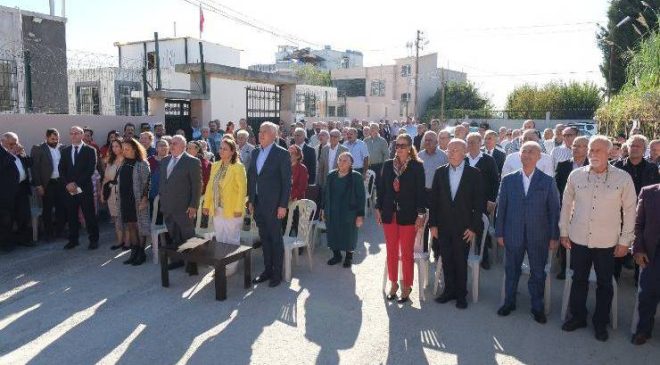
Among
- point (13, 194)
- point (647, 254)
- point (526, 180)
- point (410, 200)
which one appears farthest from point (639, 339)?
point (13, 194)

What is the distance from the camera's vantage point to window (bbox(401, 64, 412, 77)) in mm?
51303

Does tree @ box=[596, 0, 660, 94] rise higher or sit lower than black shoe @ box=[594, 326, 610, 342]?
higher

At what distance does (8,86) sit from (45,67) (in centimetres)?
164

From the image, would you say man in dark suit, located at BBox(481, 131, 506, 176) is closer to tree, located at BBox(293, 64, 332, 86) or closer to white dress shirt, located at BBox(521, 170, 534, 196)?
white dress shirt, located at BBox(521, 170, 534, 196)

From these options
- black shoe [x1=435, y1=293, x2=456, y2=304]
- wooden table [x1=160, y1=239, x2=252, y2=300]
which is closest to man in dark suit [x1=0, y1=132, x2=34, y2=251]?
wooden table [x1=160, y1=239, x2=252, y2=300]

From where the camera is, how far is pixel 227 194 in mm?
6117

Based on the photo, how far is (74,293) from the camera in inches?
225

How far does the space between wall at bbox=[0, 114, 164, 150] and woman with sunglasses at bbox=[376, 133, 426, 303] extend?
6605 millimetres

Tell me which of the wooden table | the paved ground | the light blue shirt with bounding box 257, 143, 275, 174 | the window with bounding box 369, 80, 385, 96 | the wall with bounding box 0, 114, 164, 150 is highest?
the window with bounding box 369, 80, 385, 96

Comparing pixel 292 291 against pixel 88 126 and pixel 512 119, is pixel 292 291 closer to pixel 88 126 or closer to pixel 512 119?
pixel 88 126

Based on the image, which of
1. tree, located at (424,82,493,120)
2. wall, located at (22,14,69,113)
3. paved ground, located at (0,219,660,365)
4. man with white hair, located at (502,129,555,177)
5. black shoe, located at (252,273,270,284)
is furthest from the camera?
tree, located at (424,82,493,120)

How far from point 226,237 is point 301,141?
11.5 feet

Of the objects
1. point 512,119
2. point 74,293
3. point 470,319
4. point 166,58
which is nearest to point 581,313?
point 470,319

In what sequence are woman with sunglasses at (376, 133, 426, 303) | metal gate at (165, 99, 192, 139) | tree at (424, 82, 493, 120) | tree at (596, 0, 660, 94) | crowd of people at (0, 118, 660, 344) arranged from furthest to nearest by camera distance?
tree at (424, 82, 493, 120) < tree at (596, 0, 660, 94) < metal gate at (165, 99, 192, 139) < woman with sunglasses at (376, 133, 426, 303) < crowd of people at (0, 118, 660, 344)
